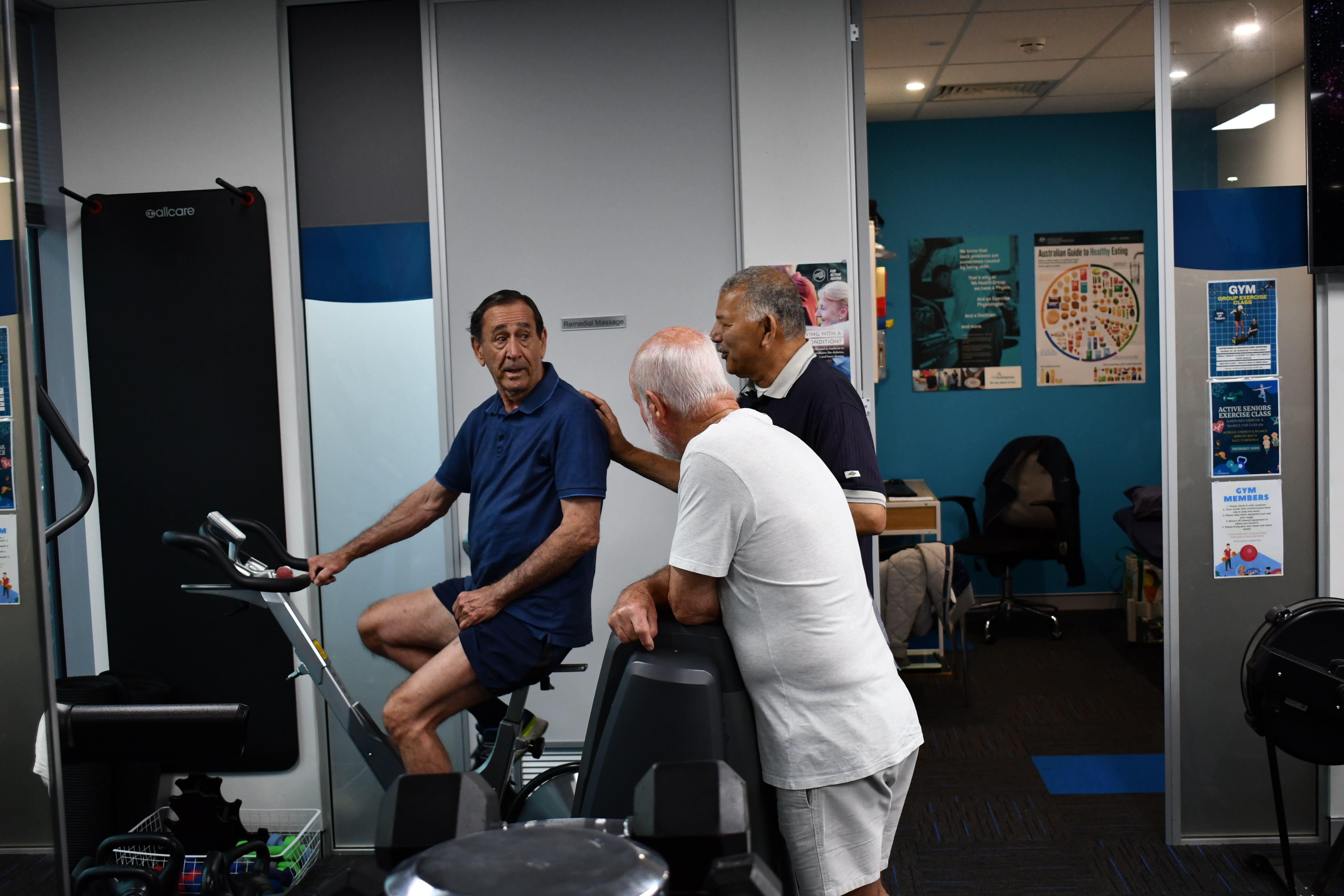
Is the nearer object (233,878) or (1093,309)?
(233,878)

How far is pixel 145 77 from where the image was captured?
3.06 meters

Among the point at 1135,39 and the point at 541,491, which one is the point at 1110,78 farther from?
the point at 541,491

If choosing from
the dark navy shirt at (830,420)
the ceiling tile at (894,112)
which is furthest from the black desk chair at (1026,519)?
the dark navy shirt at (830,420)

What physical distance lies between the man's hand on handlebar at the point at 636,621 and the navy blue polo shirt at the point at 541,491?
68 centimetres

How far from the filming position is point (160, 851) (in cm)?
263

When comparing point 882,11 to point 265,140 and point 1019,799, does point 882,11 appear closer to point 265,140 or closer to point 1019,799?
point 265,140

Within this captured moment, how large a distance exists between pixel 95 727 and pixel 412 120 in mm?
2479

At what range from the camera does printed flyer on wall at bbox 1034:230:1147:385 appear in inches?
217

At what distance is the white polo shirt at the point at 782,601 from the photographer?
1.53 m

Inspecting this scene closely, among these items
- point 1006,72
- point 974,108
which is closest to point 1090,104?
point 974,108

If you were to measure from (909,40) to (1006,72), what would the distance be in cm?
84

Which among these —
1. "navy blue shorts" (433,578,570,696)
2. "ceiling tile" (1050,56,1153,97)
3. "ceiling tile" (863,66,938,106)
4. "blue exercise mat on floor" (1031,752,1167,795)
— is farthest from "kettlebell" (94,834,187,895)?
"ceiling tile" (1050,56,1153,97)

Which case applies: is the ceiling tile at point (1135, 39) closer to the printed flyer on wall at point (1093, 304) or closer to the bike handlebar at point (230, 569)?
the printed flyer on wall at point (1093, 304)

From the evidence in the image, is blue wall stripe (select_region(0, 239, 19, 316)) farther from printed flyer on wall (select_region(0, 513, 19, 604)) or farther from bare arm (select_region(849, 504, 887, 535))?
bare arm (select_region(849, 504, 887, 535))
